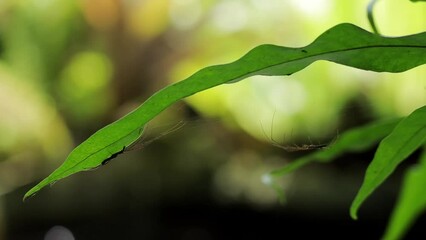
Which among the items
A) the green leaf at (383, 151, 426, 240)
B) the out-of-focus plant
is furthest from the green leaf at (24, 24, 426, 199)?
the green leaf at (383, 151, 426, 240)

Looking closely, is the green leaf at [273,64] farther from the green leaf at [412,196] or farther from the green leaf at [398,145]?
the green leaf at [412,196]

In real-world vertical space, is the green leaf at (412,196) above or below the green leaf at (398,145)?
below

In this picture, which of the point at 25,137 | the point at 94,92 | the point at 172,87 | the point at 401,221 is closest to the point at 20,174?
the point at 25,137

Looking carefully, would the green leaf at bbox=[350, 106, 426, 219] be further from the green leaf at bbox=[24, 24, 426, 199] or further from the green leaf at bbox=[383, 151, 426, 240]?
the green leaf at bbox=[383, 151, 426, 240]

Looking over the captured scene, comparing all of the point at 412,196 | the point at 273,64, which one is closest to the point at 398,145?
the point at 273,64

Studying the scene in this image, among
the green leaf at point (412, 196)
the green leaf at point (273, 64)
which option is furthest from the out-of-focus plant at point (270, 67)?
the green leaf at point (412, 196)

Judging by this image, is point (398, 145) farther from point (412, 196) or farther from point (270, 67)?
point (412, 196)
